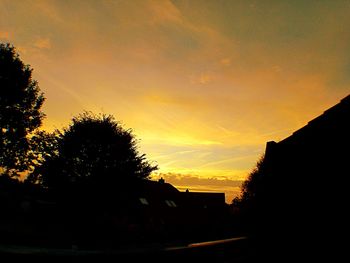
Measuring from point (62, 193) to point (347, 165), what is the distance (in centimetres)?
2288

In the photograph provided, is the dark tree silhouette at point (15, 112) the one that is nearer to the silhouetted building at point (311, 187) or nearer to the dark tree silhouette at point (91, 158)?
the dark tree silhouette at point (91, 158)

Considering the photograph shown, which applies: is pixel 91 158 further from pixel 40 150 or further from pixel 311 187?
pixel 311 187

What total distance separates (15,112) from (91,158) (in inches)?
322

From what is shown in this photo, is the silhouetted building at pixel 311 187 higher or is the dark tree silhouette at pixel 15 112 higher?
the dark tree silhouette at pixel 15 112

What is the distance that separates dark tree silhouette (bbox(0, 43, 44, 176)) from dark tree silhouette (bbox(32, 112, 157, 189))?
2513 mm

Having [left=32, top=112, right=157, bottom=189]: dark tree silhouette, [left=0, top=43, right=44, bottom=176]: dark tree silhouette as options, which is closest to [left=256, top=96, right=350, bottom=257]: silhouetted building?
[left=32, top=112, right=157, bottom=189]: dark tree silhouette

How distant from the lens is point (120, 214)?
82.4ft

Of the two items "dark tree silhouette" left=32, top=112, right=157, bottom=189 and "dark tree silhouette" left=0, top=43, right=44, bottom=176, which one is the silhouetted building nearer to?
"dark tree silhouette" left=32, top=112, right=157, bottom=189

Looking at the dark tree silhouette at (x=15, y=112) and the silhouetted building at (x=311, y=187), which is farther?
the dark tree silhouette at (x=15, y=112)

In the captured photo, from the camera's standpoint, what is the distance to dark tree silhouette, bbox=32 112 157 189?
2319 cm

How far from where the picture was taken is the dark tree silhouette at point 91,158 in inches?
913

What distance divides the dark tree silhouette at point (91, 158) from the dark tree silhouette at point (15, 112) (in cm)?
251

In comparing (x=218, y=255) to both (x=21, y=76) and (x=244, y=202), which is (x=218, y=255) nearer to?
(x=21, y=76)

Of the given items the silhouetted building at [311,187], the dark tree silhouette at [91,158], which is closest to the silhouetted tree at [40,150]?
the dark tree silhouette at [91,158]
